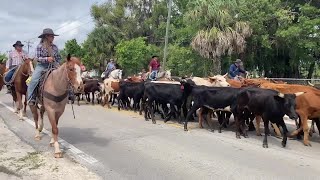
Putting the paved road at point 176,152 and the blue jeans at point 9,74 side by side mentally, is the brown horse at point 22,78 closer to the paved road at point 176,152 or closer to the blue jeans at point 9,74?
the blue jeans at point 9,74

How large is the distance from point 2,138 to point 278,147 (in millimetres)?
6850

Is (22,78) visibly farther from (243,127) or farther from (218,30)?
(218,30)

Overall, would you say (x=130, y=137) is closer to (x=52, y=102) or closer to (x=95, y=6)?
(x=52, y=102)

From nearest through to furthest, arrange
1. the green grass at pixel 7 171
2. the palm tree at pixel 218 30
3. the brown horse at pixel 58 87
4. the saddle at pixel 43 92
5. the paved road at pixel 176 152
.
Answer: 1. the green grass at pixel 7 171
2. the paved road at pixel 176 152
3. the brown horse at pixel 58 87
4. the saddle at pixel 43 92
5. the palm tree at pixel 218 30

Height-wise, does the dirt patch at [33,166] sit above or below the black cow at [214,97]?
below

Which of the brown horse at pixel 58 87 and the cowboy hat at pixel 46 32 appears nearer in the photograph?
the brown horse at pixel 58 87

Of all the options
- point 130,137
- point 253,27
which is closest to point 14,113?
point 130,137

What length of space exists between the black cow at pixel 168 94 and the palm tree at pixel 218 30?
1358 cm

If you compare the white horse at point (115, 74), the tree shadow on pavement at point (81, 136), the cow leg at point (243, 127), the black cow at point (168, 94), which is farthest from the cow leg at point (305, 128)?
the white horse at point (115, 74)

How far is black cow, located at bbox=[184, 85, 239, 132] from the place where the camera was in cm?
1195

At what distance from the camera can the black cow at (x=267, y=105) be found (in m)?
Result: 10.0

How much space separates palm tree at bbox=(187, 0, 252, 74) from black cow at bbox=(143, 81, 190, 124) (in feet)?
44.6

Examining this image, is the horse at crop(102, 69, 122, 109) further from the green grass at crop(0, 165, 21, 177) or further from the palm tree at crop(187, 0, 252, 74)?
the green grass at crop(0, 165, 21, 177)

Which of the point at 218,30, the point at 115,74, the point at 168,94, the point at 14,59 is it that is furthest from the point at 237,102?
the point at 218,30
